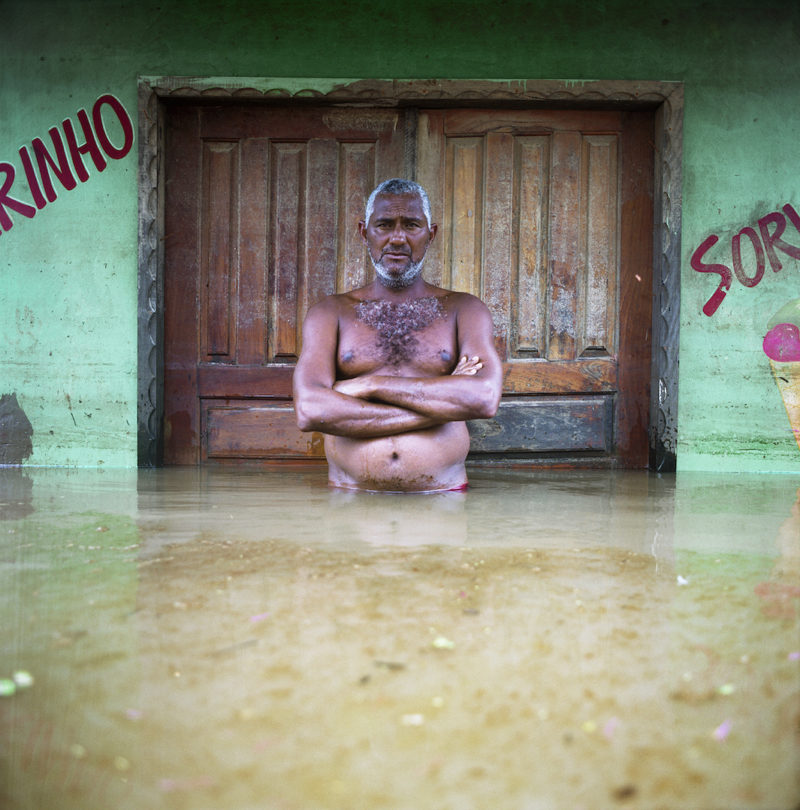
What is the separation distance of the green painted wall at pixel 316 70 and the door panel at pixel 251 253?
0.92 ft

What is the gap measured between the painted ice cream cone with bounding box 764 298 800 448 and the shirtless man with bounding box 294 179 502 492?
2.09 metres

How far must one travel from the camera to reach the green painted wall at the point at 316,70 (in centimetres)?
467

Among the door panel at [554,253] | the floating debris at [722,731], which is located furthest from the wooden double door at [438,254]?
the floating debris at [722,731]

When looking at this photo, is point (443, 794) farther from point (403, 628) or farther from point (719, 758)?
point (403, 628)

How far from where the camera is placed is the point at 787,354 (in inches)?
186

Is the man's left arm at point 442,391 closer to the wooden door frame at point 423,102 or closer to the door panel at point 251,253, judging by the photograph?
the door panel at point 251,253

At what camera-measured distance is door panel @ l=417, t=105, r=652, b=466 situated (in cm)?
482

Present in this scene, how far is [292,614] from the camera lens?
1.54 metres

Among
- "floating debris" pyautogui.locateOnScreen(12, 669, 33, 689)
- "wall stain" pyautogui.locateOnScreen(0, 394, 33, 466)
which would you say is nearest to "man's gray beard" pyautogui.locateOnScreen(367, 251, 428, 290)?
"wall stain" pyautogui.locateOnScreen(0, 394, 33, 466)

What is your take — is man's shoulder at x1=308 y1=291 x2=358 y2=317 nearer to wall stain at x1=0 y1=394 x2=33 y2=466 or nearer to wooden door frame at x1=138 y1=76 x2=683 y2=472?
wooden door frame at x1=138 y1=76 x2=683 y2=472

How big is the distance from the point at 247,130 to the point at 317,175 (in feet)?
1.67

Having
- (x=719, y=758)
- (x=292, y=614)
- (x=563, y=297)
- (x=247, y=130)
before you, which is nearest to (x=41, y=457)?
(x=247, y=130)

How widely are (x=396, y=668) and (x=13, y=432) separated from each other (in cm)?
417

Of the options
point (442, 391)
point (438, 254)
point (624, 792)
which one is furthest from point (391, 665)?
point (438, 254)
